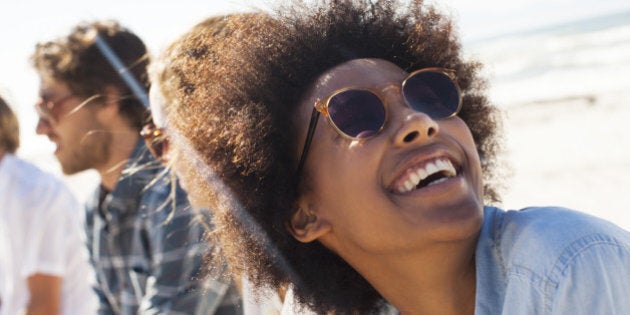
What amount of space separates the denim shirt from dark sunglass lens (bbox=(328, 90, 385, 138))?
55 cm

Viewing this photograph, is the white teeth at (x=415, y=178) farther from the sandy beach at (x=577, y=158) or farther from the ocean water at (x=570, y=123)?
the sandy beach at (x=577, y=158)

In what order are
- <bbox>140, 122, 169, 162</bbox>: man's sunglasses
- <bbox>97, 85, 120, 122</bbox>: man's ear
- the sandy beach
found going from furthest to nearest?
the sandy beach, <bbox>97, 85, 120, 122</bbox>: man's ear, <bbox>140, 122, 169, 162</bbox>: man's sunglasses

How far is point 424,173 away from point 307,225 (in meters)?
0.55

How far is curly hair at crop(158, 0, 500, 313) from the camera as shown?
8.39ft

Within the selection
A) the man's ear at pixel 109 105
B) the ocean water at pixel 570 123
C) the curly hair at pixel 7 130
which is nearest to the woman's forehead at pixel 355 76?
the ocean water at pixel 570 123

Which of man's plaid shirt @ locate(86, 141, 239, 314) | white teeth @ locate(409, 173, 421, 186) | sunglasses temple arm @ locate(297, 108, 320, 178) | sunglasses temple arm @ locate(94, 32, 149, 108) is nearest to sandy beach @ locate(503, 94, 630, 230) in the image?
sunglasses temple arm @ locate(94, 32, 149, 108)

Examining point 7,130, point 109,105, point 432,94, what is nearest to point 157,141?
point 109,105

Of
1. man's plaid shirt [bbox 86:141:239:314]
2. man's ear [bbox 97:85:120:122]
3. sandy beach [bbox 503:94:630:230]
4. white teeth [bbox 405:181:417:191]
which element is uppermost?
white teeth [bbox 405:181:417:191]

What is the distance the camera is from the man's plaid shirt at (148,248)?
125 inches

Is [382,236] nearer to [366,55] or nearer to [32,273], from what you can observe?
[366,55]

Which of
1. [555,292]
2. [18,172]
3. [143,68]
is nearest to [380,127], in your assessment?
[555,292]

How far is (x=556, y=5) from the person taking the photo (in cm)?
4341

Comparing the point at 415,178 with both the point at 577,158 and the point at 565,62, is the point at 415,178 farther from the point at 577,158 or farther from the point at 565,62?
the point at 565,62

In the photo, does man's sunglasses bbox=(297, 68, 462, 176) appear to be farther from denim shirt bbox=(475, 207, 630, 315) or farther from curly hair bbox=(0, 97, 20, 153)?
curly hair bbox=(0, 97, 20, 153)
